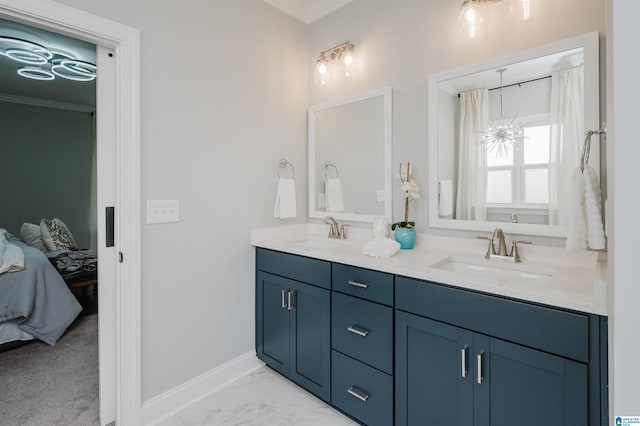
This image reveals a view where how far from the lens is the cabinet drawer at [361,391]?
153cm

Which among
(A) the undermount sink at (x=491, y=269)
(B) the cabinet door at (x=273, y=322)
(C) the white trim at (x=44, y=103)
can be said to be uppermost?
(C) the white trim at (x=44, y=103)

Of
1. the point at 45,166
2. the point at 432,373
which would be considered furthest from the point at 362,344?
the point at 45,166

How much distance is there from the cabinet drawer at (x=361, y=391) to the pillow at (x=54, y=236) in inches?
153

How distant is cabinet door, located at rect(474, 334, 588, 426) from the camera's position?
40.9 inches

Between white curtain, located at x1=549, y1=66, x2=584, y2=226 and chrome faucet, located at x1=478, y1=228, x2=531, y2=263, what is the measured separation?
8.1 inches

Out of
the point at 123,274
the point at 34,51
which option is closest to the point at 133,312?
the point at 123,274

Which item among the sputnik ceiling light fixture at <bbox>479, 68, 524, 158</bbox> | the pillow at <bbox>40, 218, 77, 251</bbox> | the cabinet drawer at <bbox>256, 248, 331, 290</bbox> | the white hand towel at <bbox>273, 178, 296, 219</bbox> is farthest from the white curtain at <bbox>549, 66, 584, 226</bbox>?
the pillow at <bbox>40, 218, 77, 251</bbox>

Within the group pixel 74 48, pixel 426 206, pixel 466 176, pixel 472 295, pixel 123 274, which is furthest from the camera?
pixel 74 48

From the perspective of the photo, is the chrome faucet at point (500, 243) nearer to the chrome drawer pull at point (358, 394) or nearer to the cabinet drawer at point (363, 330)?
the cabinet drawer at point (363, 330)

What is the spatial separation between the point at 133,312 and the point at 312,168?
1.59 metres

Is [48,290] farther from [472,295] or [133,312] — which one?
[472,295]

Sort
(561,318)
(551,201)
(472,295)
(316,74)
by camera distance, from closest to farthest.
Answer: (561,318)
(472,295)
(551,201)
(316,74)

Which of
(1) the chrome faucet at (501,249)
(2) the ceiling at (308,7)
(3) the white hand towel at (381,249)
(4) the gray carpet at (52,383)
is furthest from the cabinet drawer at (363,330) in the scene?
(2) the ceiling at (308,7)

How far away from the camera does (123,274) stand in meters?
1.65
